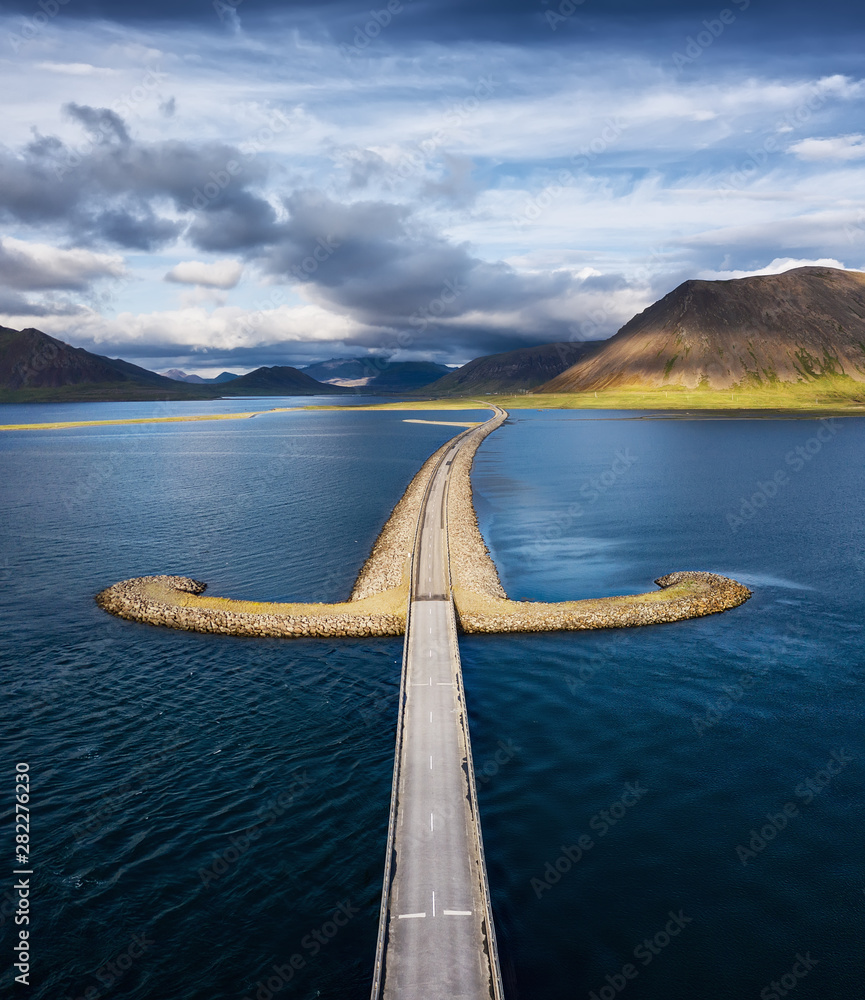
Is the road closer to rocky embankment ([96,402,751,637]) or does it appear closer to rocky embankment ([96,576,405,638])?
rocky embankment ([96,576,405,638])

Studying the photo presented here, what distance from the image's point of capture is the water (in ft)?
81.8

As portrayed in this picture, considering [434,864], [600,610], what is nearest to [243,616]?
[600,610]

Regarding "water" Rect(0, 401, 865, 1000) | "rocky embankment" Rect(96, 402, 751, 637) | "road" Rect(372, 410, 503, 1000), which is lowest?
"water" Rect(0, 401, 865, 1000)

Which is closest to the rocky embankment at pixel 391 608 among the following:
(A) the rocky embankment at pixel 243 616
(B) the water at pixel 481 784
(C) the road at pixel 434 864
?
(A) the rocky embankment at pixel 243 616

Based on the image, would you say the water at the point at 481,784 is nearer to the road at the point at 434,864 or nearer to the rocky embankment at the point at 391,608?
the rocky embankment at the point at 391,608

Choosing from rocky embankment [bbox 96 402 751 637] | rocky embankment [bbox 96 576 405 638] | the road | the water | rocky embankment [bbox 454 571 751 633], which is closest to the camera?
the road

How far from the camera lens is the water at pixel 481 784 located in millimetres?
24938

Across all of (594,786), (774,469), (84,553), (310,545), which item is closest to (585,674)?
(594,786)

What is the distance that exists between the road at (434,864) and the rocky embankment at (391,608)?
1248cm

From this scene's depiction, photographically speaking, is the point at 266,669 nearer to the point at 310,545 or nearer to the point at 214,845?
the point at 214,845

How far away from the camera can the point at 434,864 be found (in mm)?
26719

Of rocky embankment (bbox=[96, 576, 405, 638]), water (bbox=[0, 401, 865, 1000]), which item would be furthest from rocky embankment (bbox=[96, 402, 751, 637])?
water (bbox=[0, 401, 865, 1000])

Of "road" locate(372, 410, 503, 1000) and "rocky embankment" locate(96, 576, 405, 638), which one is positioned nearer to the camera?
"road" locate(372, 410, 503, 1000)

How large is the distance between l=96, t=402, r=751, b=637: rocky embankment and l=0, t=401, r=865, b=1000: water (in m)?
1.86
